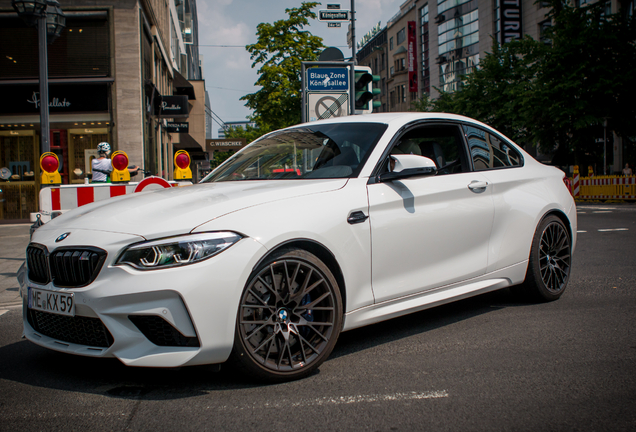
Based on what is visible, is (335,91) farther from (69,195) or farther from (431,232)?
(431,232)

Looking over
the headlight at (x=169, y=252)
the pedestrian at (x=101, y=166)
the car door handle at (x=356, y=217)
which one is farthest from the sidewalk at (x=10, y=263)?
the car door handle at (x=356, y=217)

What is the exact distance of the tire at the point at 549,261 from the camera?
4766mm

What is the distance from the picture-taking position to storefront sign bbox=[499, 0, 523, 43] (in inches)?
1967

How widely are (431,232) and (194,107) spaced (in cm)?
4331

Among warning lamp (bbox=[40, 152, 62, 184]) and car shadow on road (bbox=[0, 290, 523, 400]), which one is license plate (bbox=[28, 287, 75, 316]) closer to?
car shadow on road (bbox=[0, 290, 523, 400])

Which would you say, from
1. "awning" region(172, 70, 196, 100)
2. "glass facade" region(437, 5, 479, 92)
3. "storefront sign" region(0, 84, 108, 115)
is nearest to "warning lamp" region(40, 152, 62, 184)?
"storefront sign" region(0, 84, 108, 115)

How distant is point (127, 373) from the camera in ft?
10.9

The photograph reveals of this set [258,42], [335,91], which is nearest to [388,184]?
[335,91]

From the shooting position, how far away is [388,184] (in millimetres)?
3693

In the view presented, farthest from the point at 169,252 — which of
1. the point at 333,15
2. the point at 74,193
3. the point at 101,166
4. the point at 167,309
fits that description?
the point at 333,15

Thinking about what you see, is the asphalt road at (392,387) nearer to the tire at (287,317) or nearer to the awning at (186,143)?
the tire at (287,317)

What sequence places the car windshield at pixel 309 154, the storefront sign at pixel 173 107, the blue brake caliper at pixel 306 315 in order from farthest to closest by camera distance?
1. the storefront sign at pixel 173 107
2. the car windshield at pixel 309 154
3. the blue brake caliper at pixel 306 315

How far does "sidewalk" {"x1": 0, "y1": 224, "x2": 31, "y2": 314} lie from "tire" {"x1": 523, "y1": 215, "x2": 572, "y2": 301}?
4752 millimetres

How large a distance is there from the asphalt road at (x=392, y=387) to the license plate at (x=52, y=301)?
0.43m
